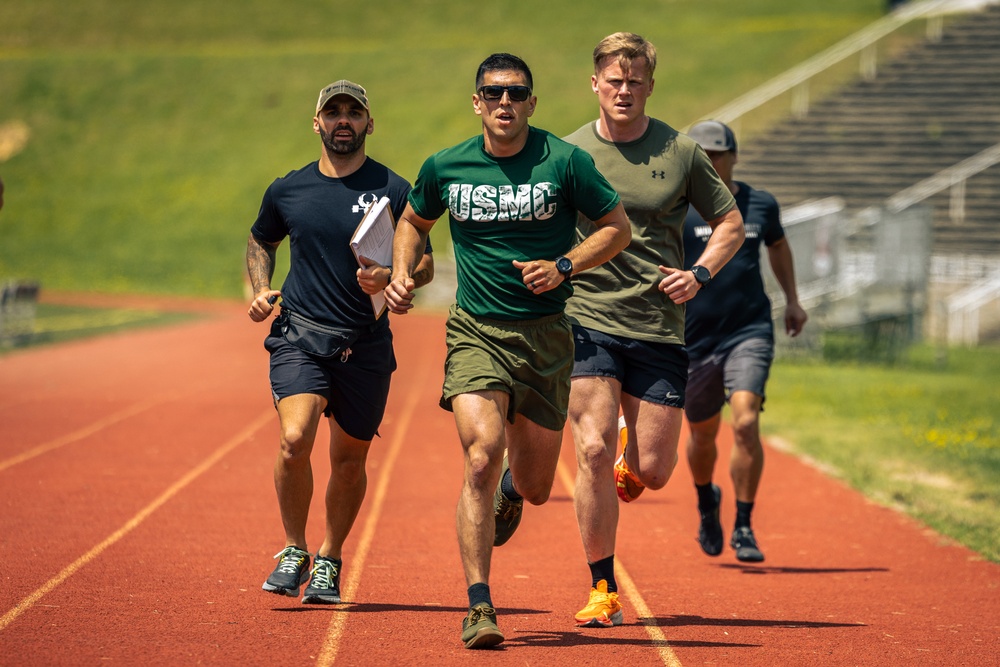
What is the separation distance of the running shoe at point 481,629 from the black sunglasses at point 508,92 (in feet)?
6.54

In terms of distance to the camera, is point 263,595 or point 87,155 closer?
point 263,595

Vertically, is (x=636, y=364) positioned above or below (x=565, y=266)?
below

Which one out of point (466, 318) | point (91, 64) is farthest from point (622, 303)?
point (91, 64)

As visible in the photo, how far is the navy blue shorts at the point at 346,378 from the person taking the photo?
6027mm

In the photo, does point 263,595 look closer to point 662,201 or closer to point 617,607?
point 617,607

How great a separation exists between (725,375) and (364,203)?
2727 millimetres

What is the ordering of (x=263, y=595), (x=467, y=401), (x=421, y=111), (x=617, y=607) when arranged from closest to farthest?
(x=467, y=401) < (x=617, y=607) < (x=263, y=595) < (x=421, y=111)

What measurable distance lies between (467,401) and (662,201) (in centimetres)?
137

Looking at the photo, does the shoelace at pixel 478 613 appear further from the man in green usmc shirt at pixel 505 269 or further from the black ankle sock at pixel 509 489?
the black ankle sock at pixel 509 489

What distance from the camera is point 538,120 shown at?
160 feet

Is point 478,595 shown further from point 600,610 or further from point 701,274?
point 701,274

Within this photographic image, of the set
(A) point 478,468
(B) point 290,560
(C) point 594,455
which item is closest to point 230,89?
(B) point 290,560

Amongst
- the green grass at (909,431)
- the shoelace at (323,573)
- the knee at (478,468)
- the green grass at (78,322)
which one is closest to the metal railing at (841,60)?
the green grass at (78,322)

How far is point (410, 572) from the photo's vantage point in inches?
281
